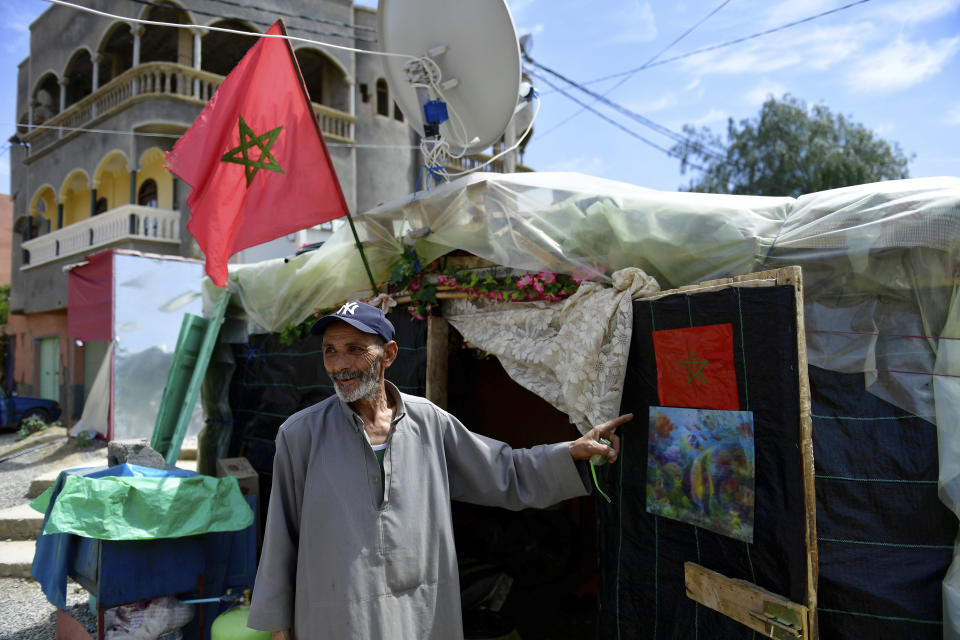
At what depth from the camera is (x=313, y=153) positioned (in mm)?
4004

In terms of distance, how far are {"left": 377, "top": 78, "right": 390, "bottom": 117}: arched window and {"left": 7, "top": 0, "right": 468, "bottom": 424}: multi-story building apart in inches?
1.3

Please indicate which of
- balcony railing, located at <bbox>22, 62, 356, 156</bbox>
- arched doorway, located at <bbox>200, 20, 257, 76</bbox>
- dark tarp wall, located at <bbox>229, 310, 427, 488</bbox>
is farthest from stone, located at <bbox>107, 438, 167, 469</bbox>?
arched doorway, located at <bbox>200, 20, 257, 76</bbox>

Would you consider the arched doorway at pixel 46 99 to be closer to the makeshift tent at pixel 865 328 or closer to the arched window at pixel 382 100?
the arched window at pixel 382 100

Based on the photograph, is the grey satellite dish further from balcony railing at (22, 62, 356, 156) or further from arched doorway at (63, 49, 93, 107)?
arched doorway at (63, 49, 93, 107)

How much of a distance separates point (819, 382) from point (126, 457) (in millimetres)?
4277

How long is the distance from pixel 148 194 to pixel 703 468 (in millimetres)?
16745

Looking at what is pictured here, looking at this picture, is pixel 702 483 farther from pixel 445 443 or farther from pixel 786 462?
pixel 445 443

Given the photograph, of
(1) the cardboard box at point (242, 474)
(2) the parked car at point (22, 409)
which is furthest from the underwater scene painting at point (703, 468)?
(2) the parked car at point (22, 409)

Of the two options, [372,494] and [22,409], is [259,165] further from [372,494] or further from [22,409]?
[22,409]

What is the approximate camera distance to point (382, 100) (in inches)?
685

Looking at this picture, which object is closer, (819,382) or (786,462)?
(786,462)

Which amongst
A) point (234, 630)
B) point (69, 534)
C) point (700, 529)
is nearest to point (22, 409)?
point (69, 534)

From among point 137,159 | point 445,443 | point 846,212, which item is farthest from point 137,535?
point 137,159

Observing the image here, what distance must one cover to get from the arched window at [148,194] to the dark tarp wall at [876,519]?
1652 centimetres
